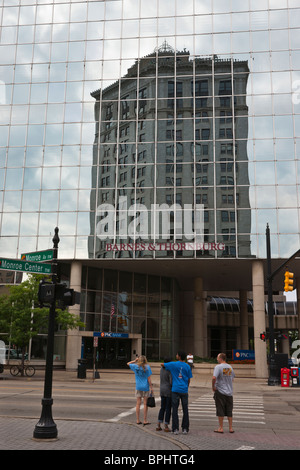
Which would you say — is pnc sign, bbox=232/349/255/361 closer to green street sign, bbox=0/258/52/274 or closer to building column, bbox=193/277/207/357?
building column, bbox=193/277/207/357

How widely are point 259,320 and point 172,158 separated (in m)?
15.9

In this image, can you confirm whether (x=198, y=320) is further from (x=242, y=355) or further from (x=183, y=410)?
(x=183, y=410)

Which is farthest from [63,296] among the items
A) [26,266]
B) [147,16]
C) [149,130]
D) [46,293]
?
[147,16]

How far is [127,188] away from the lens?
42.0 metres

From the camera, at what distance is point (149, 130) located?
43.0 meters

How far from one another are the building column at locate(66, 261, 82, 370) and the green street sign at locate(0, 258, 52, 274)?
1042 inches

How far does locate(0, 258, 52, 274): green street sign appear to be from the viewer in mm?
13620

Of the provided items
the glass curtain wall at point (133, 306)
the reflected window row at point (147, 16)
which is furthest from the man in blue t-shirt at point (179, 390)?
the reflected window row at point (147, 16)

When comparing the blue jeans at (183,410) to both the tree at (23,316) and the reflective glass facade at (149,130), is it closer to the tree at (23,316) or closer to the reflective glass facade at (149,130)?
the tree at (23,316)

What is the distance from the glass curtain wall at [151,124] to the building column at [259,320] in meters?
2.22

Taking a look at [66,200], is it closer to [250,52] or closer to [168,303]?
[168,303]

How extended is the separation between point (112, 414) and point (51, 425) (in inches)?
197

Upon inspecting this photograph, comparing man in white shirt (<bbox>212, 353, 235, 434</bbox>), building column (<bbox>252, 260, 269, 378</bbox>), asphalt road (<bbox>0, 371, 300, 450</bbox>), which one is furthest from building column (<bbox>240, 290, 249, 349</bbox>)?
man in white shirt (<bbox>212, 353, 235, 434</bbox>)

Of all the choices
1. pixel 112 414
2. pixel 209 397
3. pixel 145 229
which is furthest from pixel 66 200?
pixel 112 414
